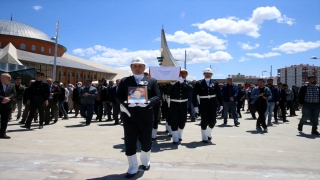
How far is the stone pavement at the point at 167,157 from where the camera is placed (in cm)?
467

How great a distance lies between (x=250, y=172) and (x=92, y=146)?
4048mm

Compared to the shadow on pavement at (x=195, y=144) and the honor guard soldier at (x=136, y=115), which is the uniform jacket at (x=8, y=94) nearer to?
the honor guard soldier at (x=136, y=115)

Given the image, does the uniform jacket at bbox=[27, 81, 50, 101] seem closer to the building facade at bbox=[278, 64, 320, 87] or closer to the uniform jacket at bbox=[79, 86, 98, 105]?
the uniform jacket at bbox=[79, 86, 98, 105]

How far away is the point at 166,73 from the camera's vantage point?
7797mm

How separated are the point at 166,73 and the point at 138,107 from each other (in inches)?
129

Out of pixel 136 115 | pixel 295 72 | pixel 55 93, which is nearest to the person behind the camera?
pixel 136 115

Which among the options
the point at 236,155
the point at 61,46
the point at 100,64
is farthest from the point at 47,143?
the point at 100,64

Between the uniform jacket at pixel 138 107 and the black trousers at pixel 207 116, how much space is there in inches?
121

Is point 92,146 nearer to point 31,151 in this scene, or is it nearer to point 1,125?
point 31,151

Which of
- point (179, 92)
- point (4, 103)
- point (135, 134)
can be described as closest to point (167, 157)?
point (135, 134)

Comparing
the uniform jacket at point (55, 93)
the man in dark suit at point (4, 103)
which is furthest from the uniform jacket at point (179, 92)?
the uniform jacket at point (55, 93)

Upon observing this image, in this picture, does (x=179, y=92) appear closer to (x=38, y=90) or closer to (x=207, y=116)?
(x=207, y=116)

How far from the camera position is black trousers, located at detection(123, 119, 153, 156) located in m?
4.68

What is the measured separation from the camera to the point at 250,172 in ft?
15.9
